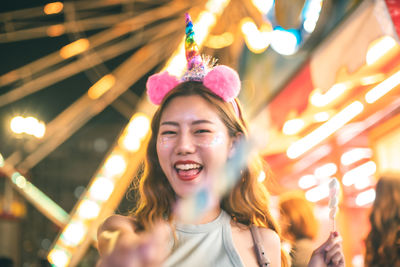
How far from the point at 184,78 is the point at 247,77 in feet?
15.9

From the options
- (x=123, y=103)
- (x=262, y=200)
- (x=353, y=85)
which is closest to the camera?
(x=262, y=200)

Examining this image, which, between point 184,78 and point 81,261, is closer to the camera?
point 184,78

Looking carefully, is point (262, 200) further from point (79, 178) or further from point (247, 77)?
point (79, 178)

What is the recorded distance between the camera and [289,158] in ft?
19.4

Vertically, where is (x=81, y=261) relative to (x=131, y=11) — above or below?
below

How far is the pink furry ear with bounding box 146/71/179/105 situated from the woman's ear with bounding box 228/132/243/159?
0.28m

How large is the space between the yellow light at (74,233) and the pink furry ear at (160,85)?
364cm

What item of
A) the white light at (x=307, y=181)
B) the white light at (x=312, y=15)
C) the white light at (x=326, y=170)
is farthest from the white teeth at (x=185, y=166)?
the white light at (x=307, y=181)

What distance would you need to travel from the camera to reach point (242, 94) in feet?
18.1

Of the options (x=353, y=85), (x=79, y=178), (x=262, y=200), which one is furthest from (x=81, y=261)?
(x=79, y=178)

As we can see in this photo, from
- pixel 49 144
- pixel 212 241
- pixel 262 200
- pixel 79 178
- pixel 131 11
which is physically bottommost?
pixel 212 241

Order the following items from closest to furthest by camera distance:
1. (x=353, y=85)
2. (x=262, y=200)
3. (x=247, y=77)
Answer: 1. (x=262, y=200)
2. (x=353, y=85)
3. (x=247, y=77)

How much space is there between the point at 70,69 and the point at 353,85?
3.27 meters

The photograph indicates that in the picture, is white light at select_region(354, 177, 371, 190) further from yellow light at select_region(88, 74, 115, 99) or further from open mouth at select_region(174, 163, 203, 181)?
open mouth at select_region(174, 163, 203, 181)
